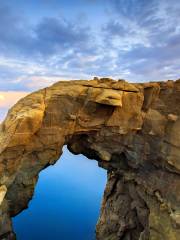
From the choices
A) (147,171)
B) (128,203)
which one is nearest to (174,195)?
(147,171)

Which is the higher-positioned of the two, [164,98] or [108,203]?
[164,98]

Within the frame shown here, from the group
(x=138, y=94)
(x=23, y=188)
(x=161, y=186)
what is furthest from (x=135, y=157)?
(x=23, y=188)

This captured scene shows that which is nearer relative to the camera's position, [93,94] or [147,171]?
[93,94]

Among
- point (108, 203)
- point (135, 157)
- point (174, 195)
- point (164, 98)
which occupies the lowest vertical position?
point (108, 203)

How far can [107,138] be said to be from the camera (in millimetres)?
18969

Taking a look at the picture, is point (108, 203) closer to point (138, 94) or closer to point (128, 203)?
point (128, 203)

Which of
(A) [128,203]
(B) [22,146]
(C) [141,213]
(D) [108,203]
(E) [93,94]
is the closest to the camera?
(B) [22,146]

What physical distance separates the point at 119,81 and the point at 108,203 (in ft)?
39.6

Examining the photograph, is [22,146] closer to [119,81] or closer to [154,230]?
[119,81]

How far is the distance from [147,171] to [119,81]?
6.29 meters

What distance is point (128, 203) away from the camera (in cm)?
2258

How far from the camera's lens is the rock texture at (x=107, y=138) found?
1636 centimetres

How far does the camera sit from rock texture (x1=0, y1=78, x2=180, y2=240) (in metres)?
16.4

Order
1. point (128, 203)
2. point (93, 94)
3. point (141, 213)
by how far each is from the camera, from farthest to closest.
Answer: point (128, 203) < point (141, 213) < point (93, 94)
